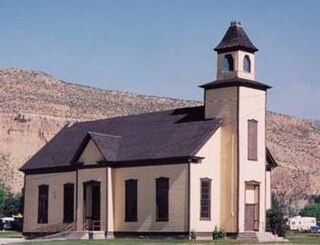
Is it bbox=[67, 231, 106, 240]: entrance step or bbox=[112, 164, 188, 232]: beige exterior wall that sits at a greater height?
bbox=[112, 164, 188, 232]: beige exterior wall

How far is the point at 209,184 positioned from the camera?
53281mm

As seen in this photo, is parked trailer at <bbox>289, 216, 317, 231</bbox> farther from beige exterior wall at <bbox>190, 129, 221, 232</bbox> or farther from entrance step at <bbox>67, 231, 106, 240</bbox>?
entrance step at <bbox>67, 231, 106, 240</bbox>

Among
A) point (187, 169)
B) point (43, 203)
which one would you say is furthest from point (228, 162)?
point (43, 203)

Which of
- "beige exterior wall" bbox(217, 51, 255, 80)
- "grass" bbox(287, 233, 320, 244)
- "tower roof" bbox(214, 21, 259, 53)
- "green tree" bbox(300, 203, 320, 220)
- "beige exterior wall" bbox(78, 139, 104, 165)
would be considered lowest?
"grass" bbox(287, 233, 320, 244)

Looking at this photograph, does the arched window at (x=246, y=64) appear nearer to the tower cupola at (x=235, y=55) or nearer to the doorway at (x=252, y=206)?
the tower cupola at (x=235, y=55)

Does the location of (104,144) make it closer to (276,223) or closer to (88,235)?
(88,235)

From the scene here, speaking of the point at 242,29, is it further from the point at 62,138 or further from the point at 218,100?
the point at 62,138

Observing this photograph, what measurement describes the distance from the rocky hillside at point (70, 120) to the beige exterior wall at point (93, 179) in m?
68.6

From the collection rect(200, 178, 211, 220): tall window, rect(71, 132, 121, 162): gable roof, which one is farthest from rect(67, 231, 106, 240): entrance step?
rect(200, 178, 211, 220): tall window

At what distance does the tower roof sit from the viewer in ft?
183

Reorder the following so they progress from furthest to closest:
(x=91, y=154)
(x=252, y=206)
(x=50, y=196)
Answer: (x=50, y=196)
(x=91, y=154)
(x=252, y=206)

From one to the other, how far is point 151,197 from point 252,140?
712 centimetres

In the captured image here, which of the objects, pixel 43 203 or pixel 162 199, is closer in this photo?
pixel 162 199

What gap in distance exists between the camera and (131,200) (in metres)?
55.8
